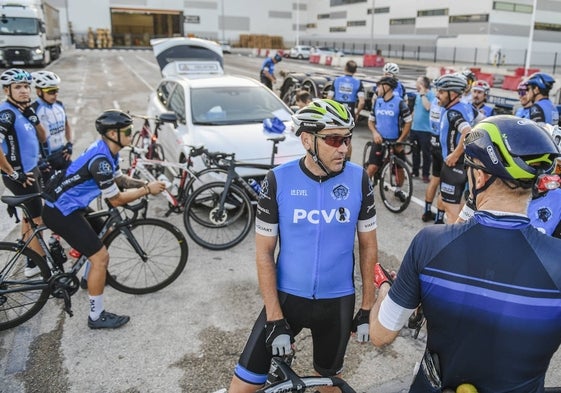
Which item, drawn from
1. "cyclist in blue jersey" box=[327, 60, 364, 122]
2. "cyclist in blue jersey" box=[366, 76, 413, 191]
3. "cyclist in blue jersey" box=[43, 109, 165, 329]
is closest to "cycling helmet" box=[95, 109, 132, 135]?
"cyclist in blue jersey" box=[43, 109, 165, 329]

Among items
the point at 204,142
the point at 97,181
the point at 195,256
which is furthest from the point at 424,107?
the point at 97,181

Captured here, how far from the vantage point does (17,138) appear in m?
4.89

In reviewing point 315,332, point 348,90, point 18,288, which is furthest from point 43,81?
point 348,90

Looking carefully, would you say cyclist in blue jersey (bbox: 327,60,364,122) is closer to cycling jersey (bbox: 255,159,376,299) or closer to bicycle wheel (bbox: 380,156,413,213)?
bicycle wheel (bbox: 380,156,413,213)

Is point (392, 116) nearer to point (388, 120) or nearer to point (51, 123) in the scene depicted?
point (388, 120)

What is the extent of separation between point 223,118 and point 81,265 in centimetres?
381

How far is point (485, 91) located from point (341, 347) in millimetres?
7135

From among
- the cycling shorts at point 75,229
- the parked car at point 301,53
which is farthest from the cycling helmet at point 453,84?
the parked car at point 301,53

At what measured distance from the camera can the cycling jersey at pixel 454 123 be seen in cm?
557

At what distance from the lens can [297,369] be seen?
363 centimetres

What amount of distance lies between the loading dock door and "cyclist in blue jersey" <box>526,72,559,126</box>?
7072 centimetres

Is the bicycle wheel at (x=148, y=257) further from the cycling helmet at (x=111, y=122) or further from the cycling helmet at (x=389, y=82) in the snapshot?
the cycling helmet at (x=389, y=82)

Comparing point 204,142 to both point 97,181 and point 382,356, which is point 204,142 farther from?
point 382,356

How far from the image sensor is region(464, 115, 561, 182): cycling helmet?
1.63 meters
